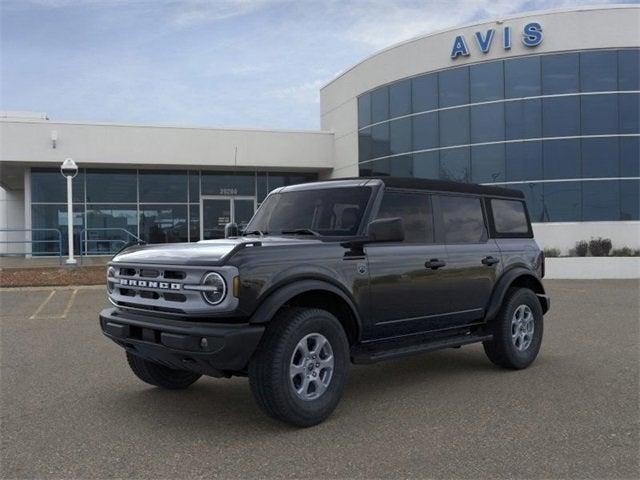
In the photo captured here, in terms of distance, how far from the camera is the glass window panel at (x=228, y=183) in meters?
26.5

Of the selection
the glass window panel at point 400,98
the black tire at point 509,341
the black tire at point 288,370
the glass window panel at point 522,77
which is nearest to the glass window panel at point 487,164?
the glass window panel at point 522,77

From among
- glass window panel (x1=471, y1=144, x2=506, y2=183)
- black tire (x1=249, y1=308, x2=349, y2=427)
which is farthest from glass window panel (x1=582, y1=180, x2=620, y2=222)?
black tire (x1=249, y1=308, x2=349, y2=427)

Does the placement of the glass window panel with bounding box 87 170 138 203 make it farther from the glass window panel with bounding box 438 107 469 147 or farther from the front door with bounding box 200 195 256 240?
the glass window panel with bounding box 438 107 469 147

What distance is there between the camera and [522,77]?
2114 centimetres

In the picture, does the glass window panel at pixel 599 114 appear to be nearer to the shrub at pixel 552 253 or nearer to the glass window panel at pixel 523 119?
the glass window panel at pixel 523 119

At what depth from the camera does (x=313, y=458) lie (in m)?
4.07

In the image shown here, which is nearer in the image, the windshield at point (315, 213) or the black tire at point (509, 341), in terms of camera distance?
the windshield at point (315, 213)

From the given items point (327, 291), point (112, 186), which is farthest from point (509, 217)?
point (112, 186)

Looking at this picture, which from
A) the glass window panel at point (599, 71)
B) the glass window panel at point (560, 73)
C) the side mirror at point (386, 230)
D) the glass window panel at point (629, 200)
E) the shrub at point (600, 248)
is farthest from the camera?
the glass window panel at point (560, 73)

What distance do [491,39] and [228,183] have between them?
473 inches

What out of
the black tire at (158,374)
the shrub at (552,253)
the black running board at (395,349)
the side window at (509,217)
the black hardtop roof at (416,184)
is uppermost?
the black hardtop roof at (416,184)

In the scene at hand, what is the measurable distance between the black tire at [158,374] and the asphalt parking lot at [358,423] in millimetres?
128

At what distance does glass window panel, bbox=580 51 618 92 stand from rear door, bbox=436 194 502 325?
16301 millimetres

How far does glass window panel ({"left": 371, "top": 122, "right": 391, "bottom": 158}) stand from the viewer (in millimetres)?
24609
